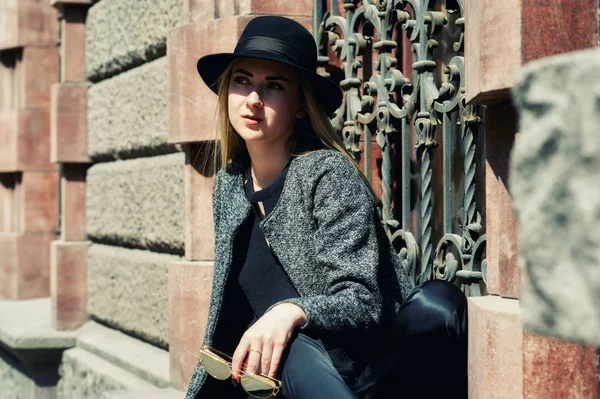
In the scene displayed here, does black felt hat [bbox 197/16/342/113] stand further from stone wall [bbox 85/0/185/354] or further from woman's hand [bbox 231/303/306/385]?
stone wall [bbox 85/0/185/354]

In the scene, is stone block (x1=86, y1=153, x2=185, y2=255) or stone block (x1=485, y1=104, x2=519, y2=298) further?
stone block (x1=86, y1=153, x2=185, y2=255)

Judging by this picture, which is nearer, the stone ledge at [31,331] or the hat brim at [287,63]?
the hat brim at [287,63]

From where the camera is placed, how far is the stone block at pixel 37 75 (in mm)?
8797

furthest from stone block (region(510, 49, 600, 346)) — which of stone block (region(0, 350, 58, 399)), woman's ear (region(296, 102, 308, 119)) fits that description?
stone block (region(0, 350, 58, 399))

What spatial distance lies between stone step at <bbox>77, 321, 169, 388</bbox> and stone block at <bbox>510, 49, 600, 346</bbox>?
4322 millimetres

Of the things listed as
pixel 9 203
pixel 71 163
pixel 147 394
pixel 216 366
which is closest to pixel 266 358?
pixel 216 366

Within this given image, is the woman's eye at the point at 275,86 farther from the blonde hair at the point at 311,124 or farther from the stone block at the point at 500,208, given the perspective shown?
the stone block at the point at 500,208

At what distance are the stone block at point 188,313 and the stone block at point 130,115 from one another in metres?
0.89

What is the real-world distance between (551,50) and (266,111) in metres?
0.92

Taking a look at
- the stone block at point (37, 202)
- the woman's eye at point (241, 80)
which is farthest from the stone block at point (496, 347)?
the stone block at point (37, 202)

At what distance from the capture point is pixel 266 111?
296 cm

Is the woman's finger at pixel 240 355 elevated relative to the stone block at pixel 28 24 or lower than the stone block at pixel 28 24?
lower

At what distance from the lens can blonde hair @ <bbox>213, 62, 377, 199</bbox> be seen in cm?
296

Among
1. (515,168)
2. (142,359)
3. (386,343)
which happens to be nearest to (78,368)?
(142,359)
